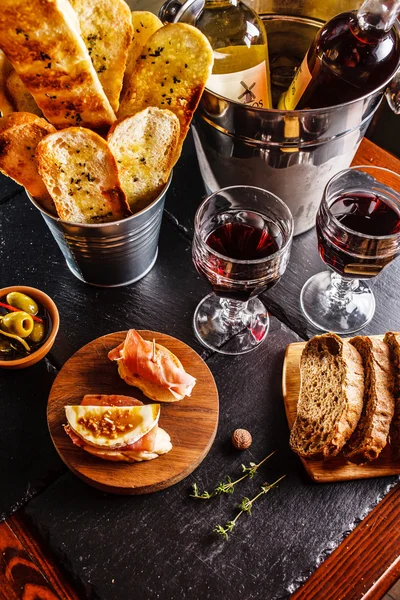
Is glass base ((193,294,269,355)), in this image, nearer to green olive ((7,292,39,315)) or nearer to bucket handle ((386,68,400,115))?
green olive ((7,292,39,315))

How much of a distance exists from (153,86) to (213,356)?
51 centimetres

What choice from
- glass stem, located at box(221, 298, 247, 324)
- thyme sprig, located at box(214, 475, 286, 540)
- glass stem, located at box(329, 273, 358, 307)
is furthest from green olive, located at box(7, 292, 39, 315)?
glass stem, located at box(329, 273, 358, 307)

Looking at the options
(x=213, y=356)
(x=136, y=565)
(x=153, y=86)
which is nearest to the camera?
(x=136, y=565)

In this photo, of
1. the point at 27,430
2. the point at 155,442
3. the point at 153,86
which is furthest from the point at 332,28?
the point at 27,430

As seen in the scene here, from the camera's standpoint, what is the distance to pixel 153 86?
3.48ft

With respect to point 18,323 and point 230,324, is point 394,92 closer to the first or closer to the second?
point 230,324

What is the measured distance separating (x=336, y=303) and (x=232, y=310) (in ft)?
0.73

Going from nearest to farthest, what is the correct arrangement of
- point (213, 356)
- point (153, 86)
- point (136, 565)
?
point (136, 565)
point (153, 86)
point (213, 356)

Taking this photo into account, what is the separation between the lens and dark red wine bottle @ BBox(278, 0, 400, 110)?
977mm

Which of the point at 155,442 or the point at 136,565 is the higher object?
the point at 155,442

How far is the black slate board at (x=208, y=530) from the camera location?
95cm

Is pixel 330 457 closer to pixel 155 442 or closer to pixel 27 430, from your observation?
pixel 155 442

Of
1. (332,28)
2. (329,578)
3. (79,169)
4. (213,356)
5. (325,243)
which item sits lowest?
(329,578)

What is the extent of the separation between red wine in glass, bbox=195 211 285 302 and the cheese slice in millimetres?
243
